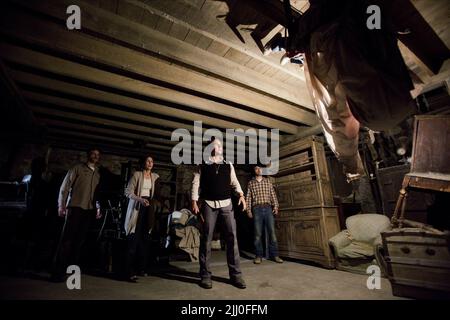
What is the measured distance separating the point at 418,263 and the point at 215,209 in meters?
2.77

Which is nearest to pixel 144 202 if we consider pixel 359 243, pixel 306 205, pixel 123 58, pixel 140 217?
pixel 140 217

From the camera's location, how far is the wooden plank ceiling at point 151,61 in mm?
2838

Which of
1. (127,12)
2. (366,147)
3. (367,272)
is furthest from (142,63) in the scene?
(366,147)

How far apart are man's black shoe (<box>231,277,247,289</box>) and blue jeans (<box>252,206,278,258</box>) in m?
2.26

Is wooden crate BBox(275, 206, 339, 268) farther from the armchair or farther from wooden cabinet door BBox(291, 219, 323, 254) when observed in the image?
the armchair

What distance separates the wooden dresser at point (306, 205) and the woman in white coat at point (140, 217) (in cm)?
359

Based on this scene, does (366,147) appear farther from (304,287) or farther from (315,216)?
(304,287)

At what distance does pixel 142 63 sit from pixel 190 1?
139 cm

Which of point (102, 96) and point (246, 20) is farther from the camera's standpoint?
point (102, 96)

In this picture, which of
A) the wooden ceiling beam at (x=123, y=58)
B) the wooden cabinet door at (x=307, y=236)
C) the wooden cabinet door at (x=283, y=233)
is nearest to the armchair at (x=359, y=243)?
the wooden cabinet door at (x=307, y=236)

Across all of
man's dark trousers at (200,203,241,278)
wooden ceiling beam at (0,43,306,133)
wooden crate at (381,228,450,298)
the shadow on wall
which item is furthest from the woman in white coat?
wooden crate at (381,228,450,298)

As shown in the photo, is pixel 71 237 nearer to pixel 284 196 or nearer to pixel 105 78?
pixel 105 78

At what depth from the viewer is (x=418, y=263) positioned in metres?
2.79

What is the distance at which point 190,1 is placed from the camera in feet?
8.96
